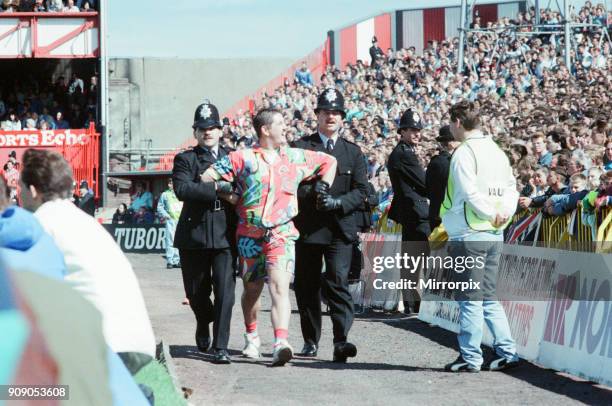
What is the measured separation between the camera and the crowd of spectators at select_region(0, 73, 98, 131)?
135ft

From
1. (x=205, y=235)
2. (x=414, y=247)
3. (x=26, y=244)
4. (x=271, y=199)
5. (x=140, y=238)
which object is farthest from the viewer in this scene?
(x=140, y=238)

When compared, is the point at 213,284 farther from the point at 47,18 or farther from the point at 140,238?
the point at 47,18

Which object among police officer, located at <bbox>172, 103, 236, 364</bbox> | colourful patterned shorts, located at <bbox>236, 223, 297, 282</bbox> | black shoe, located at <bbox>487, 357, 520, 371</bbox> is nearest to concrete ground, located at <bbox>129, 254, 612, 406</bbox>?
black shoe, located at <bbox>487, 357, 520, 371</bbox>

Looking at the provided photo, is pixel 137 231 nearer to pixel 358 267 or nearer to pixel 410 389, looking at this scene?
pixel 358 267

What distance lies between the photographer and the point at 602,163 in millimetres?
12227

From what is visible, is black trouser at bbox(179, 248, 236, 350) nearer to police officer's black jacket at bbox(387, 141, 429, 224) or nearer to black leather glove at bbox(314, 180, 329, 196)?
black leather glove at bbox(314, 180, 329, 196)

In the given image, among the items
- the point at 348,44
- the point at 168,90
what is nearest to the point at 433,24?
the point at 348,44

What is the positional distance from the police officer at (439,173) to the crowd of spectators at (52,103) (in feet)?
98.0

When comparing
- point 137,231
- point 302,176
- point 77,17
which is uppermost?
point 77,17

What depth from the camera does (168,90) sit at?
189 feet

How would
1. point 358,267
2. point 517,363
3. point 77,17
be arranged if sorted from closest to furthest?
point 517,363 < point 358,267 < point 77,17

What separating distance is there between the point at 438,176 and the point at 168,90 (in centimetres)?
4650

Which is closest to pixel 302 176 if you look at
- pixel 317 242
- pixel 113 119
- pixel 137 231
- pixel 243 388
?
pixel 317 242

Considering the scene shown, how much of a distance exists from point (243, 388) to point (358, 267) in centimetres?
472
